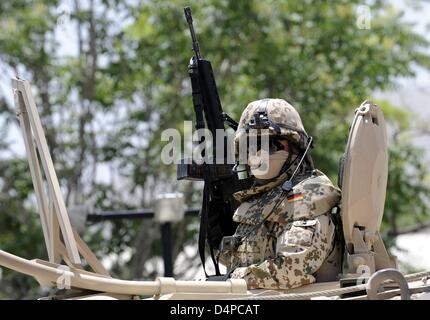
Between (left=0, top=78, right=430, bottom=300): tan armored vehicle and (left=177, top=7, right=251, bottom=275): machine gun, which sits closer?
(left=0, top=78, right=430, bottom=300): tan armored vehicle

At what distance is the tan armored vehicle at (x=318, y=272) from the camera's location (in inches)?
203

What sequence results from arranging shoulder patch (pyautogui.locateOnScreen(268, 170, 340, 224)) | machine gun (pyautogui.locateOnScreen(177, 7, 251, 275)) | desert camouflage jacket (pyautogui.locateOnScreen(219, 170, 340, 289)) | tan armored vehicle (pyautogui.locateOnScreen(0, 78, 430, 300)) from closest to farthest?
tan armored vehicle (pyautogui.locateOnScreen(0, 78, 430, 300)) → desert camouflage jacket (pyautogui.locateOnScreen(219, 170, 340, 289)) → shoulder patch (pyautogui.locateOnScreen(268, 170, 340, 224)) → machine gun (pyautogui.locateOnScreen(177, 7, 251, 275))

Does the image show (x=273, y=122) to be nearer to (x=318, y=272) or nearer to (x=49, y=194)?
(x=318, y=272)

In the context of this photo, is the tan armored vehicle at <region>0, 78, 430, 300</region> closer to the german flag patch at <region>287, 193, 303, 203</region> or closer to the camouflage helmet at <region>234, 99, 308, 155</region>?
the german flag patch at <region>287, 193, 303, 203</region>

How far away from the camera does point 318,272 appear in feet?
19.9

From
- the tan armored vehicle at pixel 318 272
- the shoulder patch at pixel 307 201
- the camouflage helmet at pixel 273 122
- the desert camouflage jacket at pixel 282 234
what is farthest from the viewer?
the camouflage helmet at pixel 273 122

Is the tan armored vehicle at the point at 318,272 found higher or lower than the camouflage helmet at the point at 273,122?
lower

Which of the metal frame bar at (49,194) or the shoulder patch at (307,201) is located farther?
the shoulder patch at (307,201)

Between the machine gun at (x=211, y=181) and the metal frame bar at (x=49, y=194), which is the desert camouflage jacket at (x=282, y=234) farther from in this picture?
the metal frame bar at (x=49, y=194)

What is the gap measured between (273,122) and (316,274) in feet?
3.20

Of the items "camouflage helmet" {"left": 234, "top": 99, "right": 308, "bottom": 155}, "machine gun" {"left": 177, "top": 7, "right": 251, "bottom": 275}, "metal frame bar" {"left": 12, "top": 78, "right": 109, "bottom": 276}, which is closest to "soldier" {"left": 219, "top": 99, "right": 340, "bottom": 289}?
"camouflage helmet" {"left": 234, "top": 99, "right": 308, "bottom": 155}

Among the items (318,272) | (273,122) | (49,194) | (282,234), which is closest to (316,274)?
(318,272)

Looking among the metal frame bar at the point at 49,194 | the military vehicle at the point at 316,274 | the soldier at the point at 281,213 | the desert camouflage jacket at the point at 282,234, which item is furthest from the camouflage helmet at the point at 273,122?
the metal frame bar at the point at 49,194

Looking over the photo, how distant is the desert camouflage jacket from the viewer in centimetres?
582
